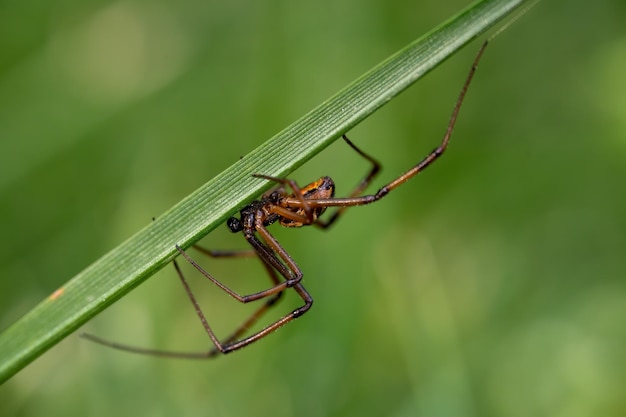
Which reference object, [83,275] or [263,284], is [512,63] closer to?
[263,284]

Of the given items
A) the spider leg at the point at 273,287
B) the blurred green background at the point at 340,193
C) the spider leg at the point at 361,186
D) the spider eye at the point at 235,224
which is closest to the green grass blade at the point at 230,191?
the spider leg at the point at 273,287

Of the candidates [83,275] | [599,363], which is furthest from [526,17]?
[83,275]

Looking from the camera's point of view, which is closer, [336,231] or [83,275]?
[83,275]

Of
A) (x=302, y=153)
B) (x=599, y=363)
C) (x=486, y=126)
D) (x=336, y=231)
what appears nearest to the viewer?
Result: (x=302, y=153)

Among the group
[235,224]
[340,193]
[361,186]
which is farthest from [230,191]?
[340,193]

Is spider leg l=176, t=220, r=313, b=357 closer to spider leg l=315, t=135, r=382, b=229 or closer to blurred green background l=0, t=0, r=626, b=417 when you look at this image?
spider leg l=315, t=135, r=382, b=229

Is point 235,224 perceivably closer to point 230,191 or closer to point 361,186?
point 361,186

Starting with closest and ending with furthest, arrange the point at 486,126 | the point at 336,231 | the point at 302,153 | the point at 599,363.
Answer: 1. the point at 302,153
2. the point at 599,363
3. the point at 336,231
4. the point at 486,126
